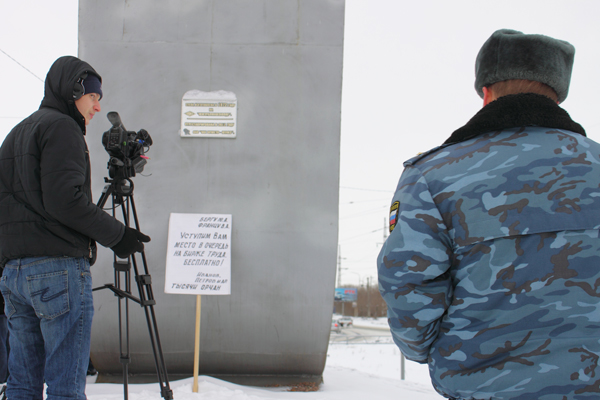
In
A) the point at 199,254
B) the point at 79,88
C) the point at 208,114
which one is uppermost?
the point at 208,114

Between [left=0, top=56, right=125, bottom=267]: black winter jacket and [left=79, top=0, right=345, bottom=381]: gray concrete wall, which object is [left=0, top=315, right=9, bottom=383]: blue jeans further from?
[left=0, top=56, right=125, bottom=267]: black winter jacket

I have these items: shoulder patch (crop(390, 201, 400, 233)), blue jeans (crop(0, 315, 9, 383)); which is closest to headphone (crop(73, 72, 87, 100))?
shoulder patch (crop(390, 201, 400, 233))

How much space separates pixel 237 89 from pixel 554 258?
2.85m

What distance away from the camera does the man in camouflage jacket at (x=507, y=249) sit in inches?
30.5

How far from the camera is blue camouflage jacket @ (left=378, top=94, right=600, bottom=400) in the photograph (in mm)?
775

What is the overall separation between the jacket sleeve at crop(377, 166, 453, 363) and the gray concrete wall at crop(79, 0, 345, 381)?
2.30 metres

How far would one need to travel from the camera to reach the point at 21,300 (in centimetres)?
141

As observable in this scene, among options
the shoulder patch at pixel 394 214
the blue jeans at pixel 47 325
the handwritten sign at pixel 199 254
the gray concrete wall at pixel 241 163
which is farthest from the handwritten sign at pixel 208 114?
the shoulder patch at pixel 394 214

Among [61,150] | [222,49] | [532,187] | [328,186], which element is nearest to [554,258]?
Result: [532,187]

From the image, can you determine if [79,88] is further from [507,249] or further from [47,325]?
[507,249]

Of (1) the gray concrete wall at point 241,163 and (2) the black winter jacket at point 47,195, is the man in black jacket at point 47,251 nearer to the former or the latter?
(2) the black winter jacket at point 47,195

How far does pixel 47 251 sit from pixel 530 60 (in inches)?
58.9

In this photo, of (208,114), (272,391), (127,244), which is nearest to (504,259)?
(127,244)

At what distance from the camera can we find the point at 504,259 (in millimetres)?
814
